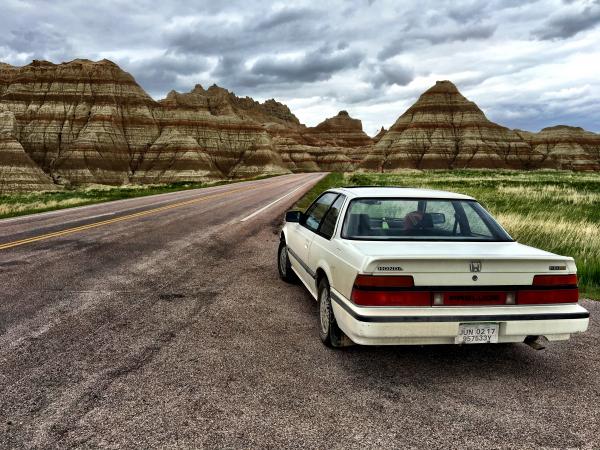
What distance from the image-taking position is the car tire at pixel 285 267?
6.99 meters

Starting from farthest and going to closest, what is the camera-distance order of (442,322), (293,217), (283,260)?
(283,260), (293,217), (442,322)

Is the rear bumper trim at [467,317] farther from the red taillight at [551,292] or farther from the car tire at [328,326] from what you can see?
the car tire at [328,326]

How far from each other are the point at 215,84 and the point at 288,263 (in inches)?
6726

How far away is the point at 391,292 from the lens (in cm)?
368

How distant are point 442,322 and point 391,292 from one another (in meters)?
0.48

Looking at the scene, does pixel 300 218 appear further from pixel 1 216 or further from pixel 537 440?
pixel 1 216

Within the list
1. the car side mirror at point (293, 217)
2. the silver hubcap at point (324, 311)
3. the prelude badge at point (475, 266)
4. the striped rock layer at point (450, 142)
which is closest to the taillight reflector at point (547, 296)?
the prelude badge at point (475, 266)

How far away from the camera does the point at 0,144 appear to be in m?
68.4

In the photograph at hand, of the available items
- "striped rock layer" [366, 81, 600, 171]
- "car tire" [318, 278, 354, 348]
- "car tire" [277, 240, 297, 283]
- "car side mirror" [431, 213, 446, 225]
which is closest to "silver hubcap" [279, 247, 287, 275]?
"car tire" [277, 240, 297, 283]

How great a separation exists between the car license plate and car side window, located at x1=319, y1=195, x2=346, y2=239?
1.69 m

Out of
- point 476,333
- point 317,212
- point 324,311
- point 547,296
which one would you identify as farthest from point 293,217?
point 547,296

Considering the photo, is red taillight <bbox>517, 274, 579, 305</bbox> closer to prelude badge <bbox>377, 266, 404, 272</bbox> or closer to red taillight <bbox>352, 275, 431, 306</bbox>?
red taillight <bbox>352, 275, 431, 306</bbox>

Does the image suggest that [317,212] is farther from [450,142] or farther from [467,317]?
[450,142]

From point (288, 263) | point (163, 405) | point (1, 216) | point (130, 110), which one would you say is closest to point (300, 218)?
point (288, 263)
